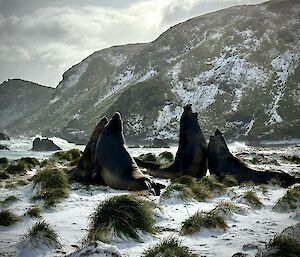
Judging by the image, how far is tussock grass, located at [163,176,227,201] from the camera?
8750mm

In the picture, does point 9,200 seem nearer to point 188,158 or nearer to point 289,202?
point 289,202

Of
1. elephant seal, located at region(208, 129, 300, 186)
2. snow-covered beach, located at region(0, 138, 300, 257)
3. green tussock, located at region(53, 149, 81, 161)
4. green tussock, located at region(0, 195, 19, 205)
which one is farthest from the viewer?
green tussock, located at region(53, 149, 81, 161)

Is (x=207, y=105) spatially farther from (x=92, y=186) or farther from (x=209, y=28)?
(x=92, y=186)

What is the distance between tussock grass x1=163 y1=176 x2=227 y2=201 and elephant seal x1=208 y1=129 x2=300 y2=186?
8.68ft

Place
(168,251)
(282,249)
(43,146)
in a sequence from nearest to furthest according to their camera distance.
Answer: (282,249) → (168,251) → (43,146)

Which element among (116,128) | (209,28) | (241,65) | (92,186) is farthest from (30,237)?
(209,28)

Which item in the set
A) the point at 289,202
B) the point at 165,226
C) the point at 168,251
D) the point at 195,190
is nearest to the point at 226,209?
the point at 165,226

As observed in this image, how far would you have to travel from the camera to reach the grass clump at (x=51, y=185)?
8366mm

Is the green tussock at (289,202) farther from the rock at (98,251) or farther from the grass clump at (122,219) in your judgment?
the rock at (98,251)

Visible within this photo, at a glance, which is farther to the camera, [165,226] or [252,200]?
[252,200]

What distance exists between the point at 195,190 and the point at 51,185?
3730 millimetres

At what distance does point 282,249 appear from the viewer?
175 inches

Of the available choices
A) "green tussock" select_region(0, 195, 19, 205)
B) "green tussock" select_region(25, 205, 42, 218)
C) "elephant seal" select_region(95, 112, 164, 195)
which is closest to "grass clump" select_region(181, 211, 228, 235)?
"green tussock" select_region(25, 205, 42, 218)

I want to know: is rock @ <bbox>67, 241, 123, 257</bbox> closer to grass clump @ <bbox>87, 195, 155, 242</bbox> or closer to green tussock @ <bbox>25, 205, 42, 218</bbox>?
grass clump @ <bbox>87, 195, 155, 242</bbox>
